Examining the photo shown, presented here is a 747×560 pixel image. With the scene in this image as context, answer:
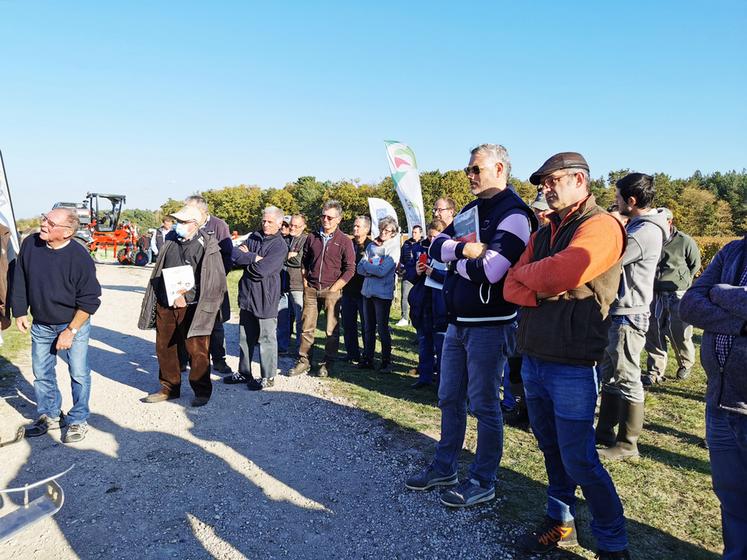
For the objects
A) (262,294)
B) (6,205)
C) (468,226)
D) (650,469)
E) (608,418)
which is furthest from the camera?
(6,205)

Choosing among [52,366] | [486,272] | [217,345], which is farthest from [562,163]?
[217,345]

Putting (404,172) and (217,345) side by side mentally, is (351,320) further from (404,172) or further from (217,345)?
(404,172)

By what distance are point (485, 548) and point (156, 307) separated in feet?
13.6

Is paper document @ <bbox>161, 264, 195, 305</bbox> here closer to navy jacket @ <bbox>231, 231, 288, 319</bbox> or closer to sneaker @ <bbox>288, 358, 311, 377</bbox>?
navy jacket @ <bbox>231, 231, 288, 319</bbox>

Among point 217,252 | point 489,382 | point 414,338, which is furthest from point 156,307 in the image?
point 414,338

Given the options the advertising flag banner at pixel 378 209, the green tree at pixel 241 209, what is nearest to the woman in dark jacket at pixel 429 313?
the advertising flag banner at pixel 378 209

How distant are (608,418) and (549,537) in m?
1.77

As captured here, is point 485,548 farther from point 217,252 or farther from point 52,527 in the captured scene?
point 217,252

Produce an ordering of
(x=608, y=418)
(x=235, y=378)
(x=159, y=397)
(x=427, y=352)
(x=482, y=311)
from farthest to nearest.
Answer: (x=427, y=352) → (x=235, y=378) → (x=159, y=397) → (x=608, y=418) → (x=482, y=311)

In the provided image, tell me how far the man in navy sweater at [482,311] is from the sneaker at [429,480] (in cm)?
16

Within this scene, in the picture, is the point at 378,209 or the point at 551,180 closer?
the point at 551,180

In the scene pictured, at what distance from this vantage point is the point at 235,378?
6.16 metres

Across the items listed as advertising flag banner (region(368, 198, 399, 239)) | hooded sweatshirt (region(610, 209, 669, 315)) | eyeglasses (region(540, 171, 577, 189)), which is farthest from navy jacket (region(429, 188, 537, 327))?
advertising flag banner (region(368, 198, 399, 239))

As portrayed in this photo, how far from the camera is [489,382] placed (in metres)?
3.21
